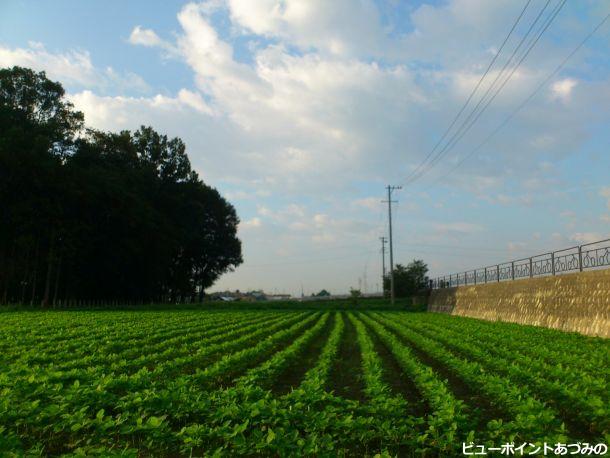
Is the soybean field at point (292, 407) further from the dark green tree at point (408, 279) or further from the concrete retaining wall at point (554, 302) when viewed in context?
the dark green tree at point (408, 279)

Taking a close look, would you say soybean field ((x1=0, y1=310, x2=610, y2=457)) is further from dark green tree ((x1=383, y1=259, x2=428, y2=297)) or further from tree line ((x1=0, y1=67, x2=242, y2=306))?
dark green tree ((x1=383, y1=259, x2=428, y2=297))

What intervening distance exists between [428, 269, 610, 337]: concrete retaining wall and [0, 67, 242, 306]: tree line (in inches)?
1240

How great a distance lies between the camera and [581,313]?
19641 millimetres

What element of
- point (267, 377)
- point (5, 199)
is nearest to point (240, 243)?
point (5, 199)

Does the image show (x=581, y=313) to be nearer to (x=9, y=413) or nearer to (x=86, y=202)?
(x=9, y=413)

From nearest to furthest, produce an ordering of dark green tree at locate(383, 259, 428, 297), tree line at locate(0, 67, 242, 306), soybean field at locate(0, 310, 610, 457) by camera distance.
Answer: soybean field at locate(0, 310, 610, 457) < tree line at locate(0, 67, 242, 306) < dark green tree at locate(383, 259, 428, 297)

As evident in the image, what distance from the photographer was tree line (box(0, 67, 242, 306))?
127 feet

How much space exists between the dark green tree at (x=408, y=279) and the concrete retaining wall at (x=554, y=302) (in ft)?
157

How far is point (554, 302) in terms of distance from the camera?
22.4m

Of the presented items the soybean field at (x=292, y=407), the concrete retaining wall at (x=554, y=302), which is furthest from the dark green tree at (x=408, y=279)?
the soybean field at (x=292, y=407)

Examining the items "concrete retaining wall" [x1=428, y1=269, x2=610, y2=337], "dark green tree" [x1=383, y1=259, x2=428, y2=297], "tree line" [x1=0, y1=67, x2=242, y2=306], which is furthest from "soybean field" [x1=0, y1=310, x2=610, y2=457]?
"dark green tree" [x1=383, y1=259, x2=428, y2=297]

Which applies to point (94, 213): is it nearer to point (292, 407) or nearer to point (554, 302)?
point (554, 302)

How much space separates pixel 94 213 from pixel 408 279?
2058 inches

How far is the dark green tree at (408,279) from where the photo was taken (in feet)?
274
